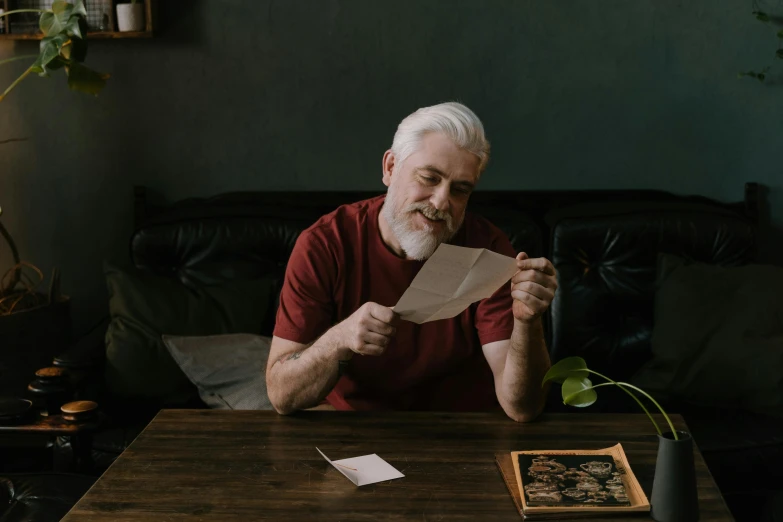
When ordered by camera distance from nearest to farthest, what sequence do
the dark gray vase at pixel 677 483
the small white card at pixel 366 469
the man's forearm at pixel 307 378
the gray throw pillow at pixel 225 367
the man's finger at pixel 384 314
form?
the dark gray vase at pixel 677 483 → the small white card at pixel 366 469 → the man's finger at pixel 384 314 → the man's forearm at pixel 307 378 → the gray throw pillow at pixel 225 367

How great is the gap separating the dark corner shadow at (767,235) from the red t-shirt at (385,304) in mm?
1584

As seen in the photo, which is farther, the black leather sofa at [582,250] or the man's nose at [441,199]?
the black leather sofa at [582,250]

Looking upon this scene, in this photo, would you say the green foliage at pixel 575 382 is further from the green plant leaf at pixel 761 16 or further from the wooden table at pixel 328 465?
the green plant leaf at pixel 761 16

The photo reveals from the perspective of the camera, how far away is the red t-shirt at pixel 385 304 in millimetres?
1787

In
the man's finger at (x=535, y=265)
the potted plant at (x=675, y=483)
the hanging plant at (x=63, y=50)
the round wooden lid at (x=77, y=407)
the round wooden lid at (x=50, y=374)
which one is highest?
the hanging plant at (x=63, y=50)

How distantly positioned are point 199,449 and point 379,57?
186 centimetres

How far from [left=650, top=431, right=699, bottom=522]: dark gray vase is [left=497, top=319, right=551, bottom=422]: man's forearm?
43 cm

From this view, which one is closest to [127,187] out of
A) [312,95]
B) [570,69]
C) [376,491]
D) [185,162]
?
[185,162]

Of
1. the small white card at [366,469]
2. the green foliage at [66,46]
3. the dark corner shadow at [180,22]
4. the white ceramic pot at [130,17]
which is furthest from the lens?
the dark corner shadow at [180,22]

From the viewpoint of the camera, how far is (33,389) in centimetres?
198

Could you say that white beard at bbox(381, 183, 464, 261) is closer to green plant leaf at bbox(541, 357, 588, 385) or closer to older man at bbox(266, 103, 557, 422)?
older man at bbox(266, 103, 557, 422)

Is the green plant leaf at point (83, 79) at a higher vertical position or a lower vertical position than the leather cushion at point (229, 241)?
higher

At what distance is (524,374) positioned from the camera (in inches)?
63.7

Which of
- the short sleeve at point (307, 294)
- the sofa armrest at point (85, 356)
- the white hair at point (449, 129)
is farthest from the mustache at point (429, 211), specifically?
the sofa armrest at point (85, 356)
